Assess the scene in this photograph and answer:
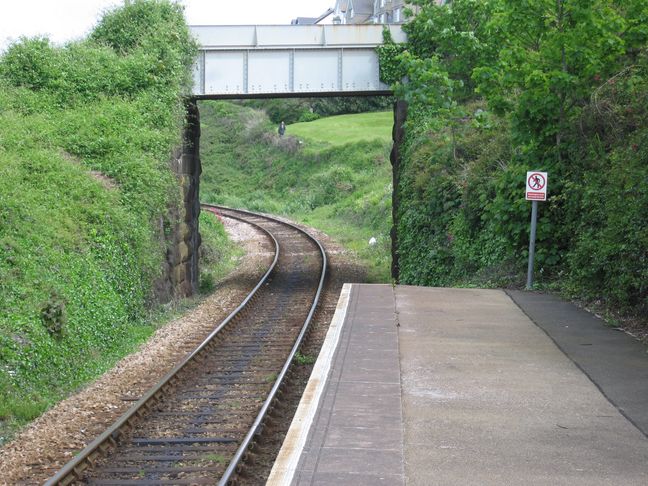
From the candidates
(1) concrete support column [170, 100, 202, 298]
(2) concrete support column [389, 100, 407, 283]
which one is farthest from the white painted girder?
(1) concrete support column [170, 100, 202, 298]

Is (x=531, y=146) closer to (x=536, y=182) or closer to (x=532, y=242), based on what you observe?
(x=536, y=182)

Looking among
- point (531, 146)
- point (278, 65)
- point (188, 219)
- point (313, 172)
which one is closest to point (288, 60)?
point (278, 65)

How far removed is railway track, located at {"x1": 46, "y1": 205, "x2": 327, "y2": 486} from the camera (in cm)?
890

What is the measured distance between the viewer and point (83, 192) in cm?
1803

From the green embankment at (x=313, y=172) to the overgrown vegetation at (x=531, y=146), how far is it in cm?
837

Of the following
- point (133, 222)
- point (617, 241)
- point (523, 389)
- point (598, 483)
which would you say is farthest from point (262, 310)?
point (598, 483)

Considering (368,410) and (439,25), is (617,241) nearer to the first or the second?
(368,410)

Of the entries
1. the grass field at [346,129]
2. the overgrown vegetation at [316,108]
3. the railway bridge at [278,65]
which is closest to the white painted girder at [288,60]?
the railway bridge at [278,65]

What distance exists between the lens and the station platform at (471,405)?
6559 mm

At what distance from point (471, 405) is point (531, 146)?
10.8m

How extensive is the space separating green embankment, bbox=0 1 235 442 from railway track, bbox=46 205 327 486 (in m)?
1.36

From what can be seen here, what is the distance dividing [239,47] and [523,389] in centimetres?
1928

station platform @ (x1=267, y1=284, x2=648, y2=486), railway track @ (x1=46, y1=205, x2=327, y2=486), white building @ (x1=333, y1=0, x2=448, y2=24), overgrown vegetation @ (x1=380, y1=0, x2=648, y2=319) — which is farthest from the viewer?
white building @ (x1=333, y1=0, x2=448, y2=24)

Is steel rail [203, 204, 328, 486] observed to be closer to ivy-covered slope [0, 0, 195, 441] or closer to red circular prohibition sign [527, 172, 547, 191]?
ivy-covered slope [0, 0, 195, 441]
